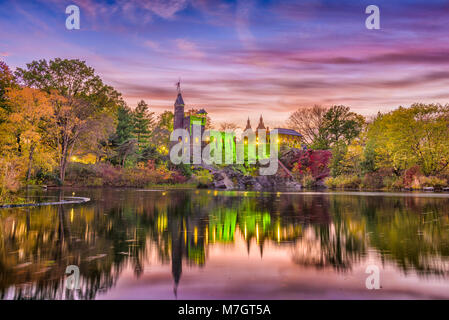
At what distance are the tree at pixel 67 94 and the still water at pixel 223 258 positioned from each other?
112 feet

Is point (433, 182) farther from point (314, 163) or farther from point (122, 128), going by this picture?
point (122, 128)

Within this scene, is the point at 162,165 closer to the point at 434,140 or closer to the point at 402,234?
the point at 434,140

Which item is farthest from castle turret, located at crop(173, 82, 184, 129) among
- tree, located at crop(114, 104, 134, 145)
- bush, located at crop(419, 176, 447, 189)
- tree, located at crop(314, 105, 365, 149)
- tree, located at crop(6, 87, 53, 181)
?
bush, located at crop(419, 176, 447, 189)

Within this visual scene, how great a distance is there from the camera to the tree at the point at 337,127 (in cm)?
8438

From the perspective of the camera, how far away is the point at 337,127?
84375 mm

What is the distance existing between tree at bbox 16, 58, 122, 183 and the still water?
34289 millimetres

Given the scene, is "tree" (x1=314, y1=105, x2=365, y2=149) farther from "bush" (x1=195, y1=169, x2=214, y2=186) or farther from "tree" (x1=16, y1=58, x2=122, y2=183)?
"tree" (x1=16, y1=58, x2=122, y2=183)

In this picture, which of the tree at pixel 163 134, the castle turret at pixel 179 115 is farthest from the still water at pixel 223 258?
the castle turret at pixel 179 115

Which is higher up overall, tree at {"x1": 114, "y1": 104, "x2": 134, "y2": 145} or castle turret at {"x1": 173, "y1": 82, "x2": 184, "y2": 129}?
castle turret at {"x1": 173, "y1": 82, "x2": 184, "y2": 129}

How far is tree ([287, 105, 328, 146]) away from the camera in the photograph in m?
88.8

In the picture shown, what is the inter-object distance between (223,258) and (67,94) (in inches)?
1791

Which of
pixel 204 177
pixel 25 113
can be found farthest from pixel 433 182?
pixel 25 113

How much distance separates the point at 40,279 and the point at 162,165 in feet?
162

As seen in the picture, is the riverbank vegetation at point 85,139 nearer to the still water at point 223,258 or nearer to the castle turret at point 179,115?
the castle turret at point 179,115
